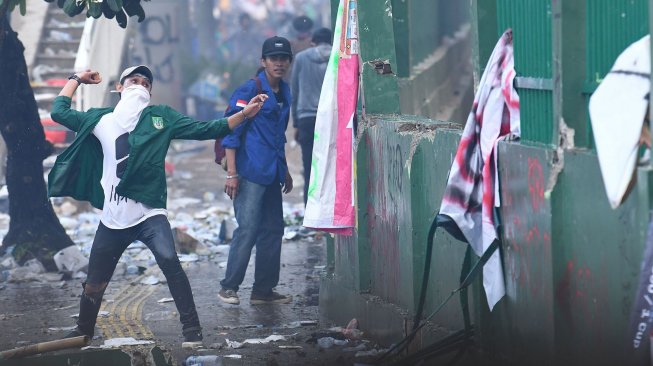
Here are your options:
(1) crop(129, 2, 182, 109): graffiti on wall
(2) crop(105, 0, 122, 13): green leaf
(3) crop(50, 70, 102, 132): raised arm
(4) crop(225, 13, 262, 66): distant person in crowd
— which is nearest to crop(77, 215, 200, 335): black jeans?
(3) crop(50, 70, 102, 132): raised arm

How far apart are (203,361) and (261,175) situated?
2.25m

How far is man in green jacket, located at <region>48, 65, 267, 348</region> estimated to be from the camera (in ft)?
26.2

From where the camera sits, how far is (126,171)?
793cm

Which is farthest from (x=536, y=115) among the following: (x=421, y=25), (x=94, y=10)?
(x=421, y=25)

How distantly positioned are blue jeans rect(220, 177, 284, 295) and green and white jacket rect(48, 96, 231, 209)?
135 centimetres

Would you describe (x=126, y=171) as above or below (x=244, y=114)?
below

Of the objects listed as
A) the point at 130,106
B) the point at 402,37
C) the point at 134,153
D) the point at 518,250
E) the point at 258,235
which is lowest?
the point at 258,235

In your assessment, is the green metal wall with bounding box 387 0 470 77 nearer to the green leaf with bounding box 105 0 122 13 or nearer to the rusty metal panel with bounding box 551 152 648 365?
the green leaf with bounding box 105 0 122 13

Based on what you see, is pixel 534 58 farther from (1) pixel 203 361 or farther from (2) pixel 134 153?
(2) pixel 134 153

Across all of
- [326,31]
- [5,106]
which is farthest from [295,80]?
[5,106]

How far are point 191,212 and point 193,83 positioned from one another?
12.8 metres

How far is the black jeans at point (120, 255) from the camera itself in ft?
26.6

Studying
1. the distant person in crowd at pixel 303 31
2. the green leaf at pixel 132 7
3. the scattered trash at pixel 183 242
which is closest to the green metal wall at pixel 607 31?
the green leaf at pixel 132 7

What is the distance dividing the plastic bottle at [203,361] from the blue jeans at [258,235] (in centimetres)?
211
